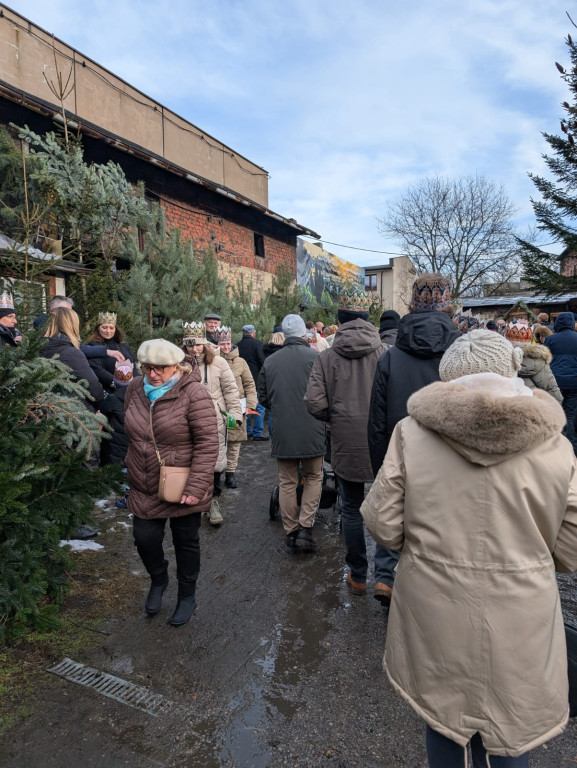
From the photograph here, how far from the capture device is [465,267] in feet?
133

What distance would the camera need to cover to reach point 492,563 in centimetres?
166

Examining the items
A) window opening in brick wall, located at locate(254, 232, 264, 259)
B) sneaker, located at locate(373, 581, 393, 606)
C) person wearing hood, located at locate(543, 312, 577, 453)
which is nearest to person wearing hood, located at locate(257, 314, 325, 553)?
sneaker, located at locate(373, 581, 393, 606)

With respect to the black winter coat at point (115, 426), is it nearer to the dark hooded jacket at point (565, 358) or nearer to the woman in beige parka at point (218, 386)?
the woman in beige parka at point (218, 386)

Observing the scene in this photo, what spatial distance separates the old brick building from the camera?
11805 millimetres

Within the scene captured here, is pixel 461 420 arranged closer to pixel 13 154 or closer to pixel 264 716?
pixel 264 716

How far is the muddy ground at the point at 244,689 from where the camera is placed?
2.40m

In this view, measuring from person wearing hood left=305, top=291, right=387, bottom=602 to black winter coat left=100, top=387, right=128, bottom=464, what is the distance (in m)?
2.62

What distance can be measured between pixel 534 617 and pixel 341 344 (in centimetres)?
260

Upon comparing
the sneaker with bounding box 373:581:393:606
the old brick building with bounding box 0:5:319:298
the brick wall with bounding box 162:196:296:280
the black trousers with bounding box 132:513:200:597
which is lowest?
the sneaker with bounding box 373:581:393:606

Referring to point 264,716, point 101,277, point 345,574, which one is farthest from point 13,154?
point 264,716

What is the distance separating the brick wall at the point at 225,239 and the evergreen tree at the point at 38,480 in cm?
1055

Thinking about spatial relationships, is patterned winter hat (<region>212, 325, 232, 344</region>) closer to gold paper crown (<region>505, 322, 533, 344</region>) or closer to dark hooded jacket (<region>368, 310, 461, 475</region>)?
gold paper crown (<region>505, 322, 533, 344</region>)

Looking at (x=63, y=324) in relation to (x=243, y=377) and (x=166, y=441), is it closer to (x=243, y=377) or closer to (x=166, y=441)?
(x=166, y=441)

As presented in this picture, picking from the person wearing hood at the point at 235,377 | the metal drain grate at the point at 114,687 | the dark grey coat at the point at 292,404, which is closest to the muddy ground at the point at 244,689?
the metal drain grate at the point at 114,687
